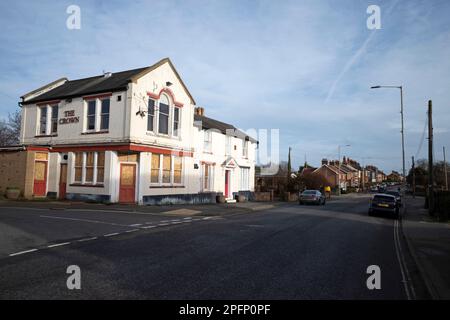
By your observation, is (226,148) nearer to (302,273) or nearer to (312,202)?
(312,202)

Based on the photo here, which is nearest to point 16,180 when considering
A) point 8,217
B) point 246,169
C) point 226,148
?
point 8,217

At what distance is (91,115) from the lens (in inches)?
874

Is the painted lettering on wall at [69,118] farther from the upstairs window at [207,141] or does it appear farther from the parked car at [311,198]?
the parked car at [311,198]

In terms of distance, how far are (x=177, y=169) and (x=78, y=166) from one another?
673 cm

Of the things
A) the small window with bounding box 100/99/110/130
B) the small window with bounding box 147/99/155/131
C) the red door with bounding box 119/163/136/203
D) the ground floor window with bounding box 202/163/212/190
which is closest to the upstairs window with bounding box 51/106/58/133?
the small window with bounding box 100/99/110/130

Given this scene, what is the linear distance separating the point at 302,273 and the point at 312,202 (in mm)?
26072

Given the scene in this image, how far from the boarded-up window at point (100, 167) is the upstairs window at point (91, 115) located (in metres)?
2.09

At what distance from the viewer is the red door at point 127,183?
69.4 ft

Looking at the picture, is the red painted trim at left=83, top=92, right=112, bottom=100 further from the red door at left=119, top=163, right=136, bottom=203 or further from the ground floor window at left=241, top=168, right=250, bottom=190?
the ground floor window at left=241, top=168, right=250, bottom=190

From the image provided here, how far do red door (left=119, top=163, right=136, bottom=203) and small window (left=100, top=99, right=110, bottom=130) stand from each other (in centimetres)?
283

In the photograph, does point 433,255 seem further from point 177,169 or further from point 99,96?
point 99,96

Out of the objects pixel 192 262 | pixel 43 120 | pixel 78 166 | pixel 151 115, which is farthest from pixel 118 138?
pixel 192 262

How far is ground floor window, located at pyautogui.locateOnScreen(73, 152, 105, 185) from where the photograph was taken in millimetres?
21328

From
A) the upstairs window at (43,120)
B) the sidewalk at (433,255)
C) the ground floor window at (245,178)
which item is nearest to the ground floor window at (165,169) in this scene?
the upstairs window at (43,120)
